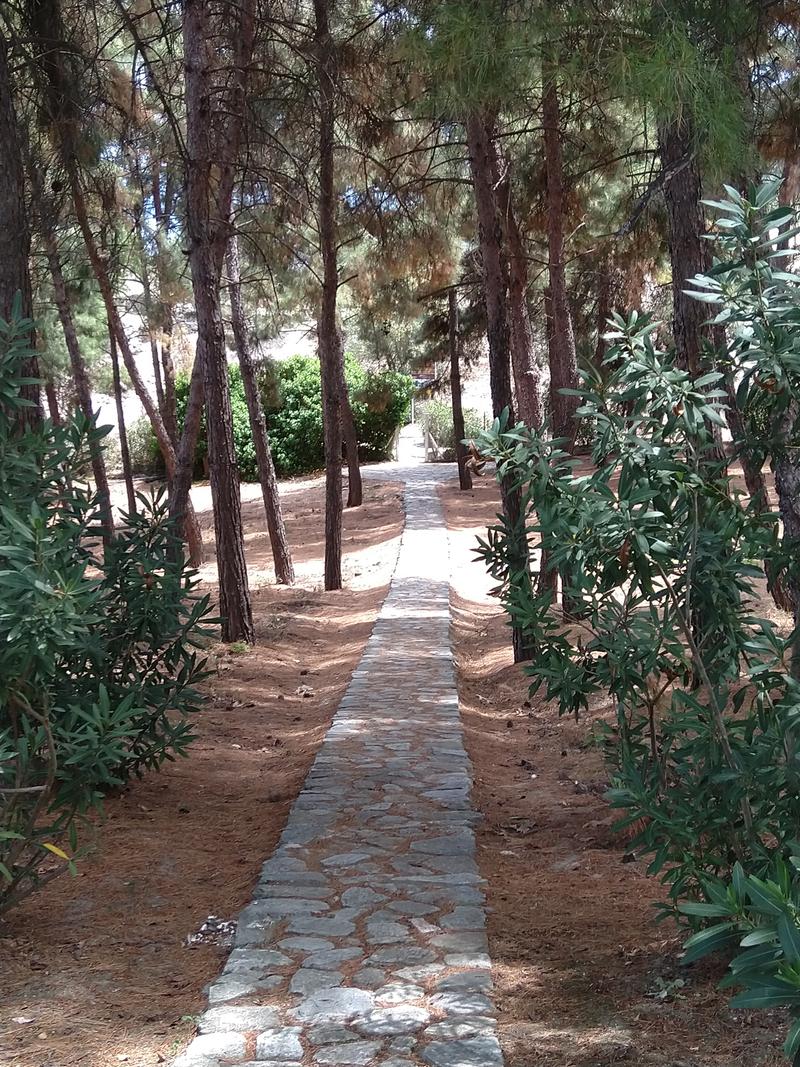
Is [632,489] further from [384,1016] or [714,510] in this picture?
[384,1016]

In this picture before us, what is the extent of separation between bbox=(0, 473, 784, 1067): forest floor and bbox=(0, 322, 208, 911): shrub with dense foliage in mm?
312

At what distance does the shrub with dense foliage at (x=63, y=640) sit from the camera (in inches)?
142

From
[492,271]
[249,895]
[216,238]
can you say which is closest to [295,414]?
[216,238]

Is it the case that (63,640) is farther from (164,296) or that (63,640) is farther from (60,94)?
(164,296)

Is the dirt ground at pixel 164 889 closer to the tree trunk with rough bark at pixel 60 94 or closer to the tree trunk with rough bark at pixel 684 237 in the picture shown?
the tree trunk with rough bark at pixel 60 94

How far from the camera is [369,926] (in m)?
4.20

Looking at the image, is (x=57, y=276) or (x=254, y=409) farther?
(x=254, y=409)

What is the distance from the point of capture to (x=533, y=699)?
8.69 metres

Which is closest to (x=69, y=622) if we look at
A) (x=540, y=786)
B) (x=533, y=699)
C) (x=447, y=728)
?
(x=540, y=786)

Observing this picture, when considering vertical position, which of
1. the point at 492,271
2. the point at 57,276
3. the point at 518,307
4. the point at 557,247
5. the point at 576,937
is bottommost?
the point at 576,937

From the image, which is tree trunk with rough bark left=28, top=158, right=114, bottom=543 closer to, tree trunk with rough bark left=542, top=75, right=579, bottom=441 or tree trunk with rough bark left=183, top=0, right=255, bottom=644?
tree trunk with rough bark left=183, top=0, right=255, bottom=644

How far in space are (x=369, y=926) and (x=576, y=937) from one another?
796 mm

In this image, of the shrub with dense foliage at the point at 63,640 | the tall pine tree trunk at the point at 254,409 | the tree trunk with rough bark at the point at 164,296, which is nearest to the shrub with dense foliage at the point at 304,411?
the tree trunk with rough bark at the point at 164,296

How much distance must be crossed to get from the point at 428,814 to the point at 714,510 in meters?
2.71
